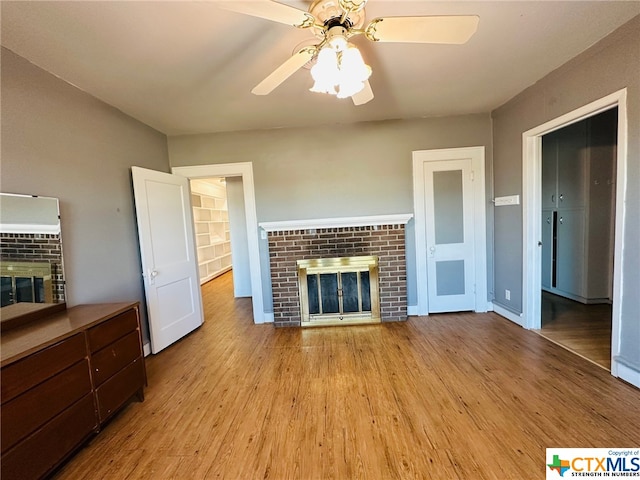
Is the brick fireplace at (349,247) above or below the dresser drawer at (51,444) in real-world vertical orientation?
above

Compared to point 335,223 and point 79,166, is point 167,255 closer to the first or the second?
point 79,166

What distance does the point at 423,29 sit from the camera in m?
1.27

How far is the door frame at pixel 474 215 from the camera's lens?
327cm

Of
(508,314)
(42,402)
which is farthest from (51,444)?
(508,314)

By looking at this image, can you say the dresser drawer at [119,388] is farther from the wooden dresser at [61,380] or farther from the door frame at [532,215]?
the door frame at [532,215]

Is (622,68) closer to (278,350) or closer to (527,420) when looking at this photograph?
(527,420)

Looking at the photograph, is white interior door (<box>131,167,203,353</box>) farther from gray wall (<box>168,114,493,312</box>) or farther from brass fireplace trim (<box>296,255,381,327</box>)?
brass fireplace trim (<box>296,255,381,327</box>)

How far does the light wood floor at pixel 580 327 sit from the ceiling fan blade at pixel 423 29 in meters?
2.65

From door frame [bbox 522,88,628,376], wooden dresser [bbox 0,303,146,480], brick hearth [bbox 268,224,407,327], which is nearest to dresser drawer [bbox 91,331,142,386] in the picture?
wooden dresser [bbox 0,303,146,480]

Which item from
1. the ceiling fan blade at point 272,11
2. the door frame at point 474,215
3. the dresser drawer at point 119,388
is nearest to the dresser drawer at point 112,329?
the dresser drawer at point 119,388

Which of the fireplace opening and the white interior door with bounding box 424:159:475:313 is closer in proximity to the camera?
the fireplace opening

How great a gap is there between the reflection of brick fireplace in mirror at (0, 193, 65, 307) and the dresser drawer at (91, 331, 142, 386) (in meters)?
0.55

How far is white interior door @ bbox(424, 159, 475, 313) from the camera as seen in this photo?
130 inches

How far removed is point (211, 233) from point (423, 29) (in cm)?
665
